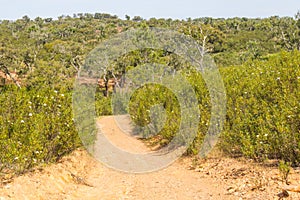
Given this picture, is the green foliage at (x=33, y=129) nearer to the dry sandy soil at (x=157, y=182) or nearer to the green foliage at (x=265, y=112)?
the dry sandy soil at (x=157, y=182)

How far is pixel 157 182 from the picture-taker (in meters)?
7.23

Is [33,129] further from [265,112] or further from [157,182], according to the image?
[265,112]

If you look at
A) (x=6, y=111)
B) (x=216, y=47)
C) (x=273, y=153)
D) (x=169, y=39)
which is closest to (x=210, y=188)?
(x=273, y=153)

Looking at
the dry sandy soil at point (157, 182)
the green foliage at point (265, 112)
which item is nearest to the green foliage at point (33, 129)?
the dry sandy soil at point (157, 182)

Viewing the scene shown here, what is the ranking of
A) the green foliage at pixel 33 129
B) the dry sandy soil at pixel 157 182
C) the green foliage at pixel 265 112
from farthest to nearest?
the green foliage at pixel 265 112 < the green foliage at pixel 33 129 < the dry sandy soil at pixel 157 182

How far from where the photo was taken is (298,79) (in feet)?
25.0

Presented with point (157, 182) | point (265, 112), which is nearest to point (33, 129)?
point (157, 182)

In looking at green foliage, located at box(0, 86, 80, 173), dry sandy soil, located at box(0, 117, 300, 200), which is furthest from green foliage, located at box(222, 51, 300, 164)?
green foliage, located at box(0, 86, 80, 173)

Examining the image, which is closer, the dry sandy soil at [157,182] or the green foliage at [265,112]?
the dry sandy soil at [157,182]

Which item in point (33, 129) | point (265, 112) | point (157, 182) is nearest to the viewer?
point (33, 129)

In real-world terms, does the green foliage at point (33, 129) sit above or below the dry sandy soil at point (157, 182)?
above

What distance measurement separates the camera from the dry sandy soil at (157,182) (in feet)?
18.3

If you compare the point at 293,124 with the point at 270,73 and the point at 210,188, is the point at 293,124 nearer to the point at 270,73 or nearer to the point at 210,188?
the point at 210,188

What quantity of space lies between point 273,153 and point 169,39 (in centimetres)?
1148
